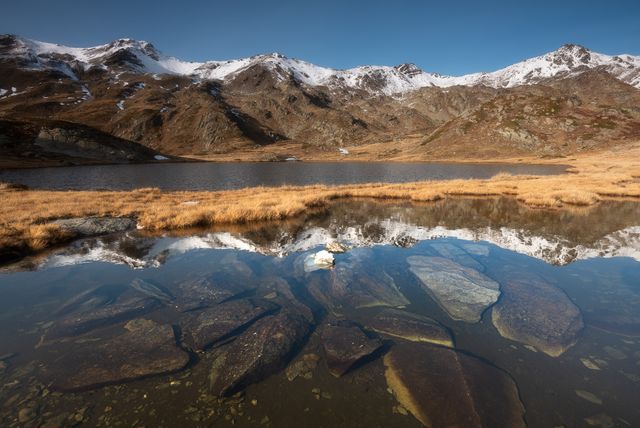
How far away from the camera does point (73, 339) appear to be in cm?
941

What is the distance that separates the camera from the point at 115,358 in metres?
8.50

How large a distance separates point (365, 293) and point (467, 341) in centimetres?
413

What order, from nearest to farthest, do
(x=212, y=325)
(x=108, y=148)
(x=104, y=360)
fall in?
1. (x=104, y=360)
2. (x=212, y=325)
3. (x=108, y=148)

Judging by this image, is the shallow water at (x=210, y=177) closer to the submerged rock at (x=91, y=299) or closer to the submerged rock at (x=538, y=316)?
the submerged rock at (x=91, y=299)

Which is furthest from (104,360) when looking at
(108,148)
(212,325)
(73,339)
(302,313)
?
(108,148)

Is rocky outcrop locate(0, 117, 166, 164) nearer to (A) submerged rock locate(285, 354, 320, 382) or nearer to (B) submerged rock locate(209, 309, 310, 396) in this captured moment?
(B) submerged rock locate(209, 309, 310, 396)

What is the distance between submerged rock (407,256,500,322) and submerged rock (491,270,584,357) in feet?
1.64

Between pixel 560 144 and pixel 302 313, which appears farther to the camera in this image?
pixel 560 144

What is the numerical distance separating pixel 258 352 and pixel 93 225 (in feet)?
70.2

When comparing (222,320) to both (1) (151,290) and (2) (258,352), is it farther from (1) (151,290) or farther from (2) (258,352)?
(1) (151,290)

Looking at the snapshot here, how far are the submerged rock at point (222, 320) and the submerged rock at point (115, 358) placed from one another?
0.56 metres

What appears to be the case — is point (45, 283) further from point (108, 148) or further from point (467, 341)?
point (108, 148)

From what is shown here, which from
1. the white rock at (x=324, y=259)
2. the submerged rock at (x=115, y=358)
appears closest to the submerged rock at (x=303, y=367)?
the submerged rock at (x=115, y=358)

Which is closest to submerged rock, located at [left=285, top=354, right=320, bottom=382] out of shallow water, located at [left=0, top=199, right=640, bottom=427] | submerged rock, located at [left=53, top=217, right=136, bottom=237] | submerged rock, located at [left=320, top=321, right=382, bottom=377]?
shallow water, located at [left=0, top=199, right=640, bottom=427]
